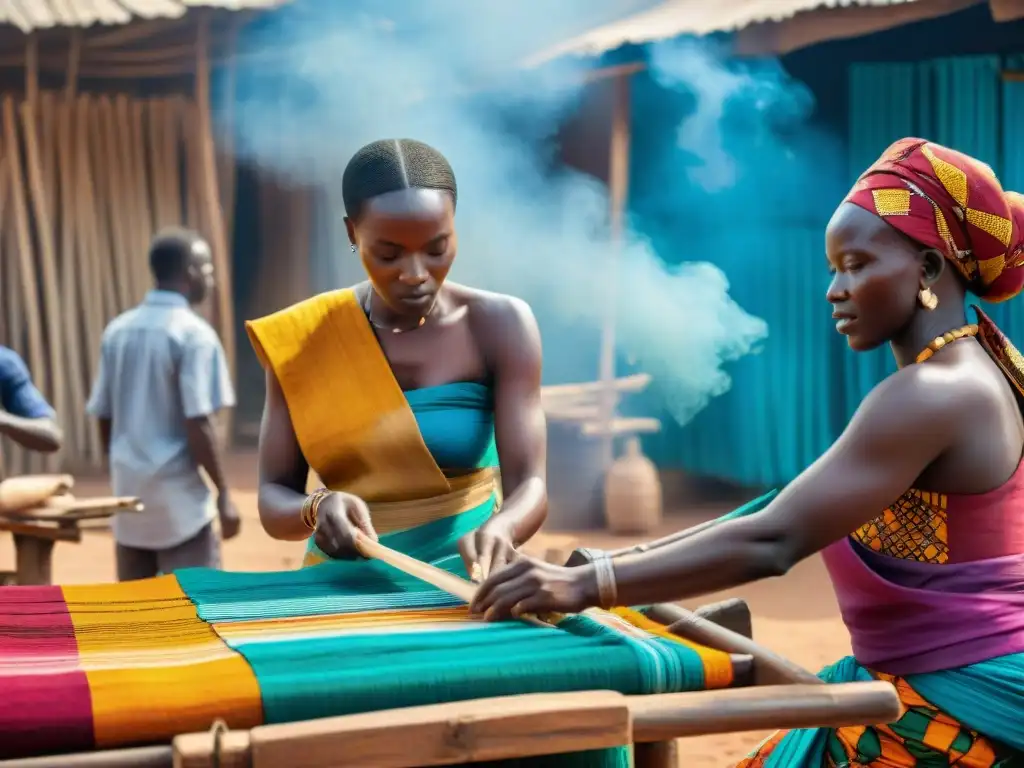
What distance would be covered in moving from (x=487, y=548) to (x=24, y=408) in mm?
3284

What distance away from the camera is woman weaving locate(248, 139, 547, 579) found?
288 centimetres

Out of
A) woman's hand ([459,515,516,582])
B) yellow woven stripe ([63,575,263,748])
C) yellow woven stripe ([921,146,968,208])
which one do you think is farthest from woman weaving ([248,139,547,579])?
yellow woven stripe ([921,146,968,208])

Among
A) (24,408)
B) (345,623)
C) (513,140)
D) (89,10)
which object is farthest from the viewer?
(89,10)

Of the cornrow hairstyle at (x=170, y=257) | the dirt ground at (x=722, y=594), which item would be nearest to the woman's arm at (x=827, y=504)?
the dirt ground at (x=722, y=594)

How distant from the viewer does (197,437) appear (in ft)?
17.8

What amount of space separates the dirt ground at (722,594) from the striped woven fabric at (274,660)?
2980mm

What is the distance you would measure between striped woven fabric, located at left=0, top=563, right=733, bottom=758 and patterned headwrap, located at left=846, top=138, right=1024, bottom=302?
834mm

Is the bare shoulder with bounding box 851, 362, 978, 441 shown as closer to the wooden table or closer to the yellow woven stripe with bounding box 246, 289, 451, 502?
the yellow woven stripe with bounding box 246, 289, 451, 502

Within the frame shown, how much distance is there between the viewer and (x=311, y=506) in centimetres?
290

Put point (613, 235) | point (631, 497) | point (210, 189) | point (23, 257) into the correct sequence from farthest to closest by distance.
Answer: point (210, 189), point (23, 257), point (613, 235), point (631, 497)

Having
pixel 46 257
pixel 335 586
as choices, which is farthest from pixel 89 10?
pixel 335 586

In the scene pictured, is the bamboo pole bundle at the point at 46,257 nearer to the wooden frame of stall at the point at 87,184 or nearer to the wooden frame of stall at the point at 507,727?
the wooden frame of stall at the point at 87,184

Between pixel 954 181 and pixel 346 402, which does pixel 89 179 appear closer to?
pixel 346 402

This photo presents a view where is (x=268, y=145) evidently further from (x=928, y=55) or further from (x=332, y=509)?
(x=332, y=509)
